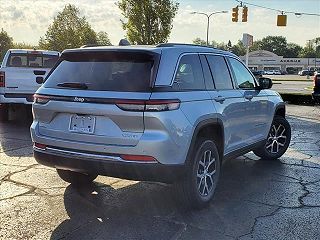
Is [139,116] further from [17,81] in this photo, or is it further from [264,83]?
[17,81]

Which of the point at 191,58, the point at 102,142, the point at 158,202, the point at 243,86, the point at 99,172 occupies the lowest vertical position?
the point at 158,202

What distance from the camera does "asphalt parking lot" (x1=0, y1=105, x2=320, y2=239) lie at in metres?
4.23

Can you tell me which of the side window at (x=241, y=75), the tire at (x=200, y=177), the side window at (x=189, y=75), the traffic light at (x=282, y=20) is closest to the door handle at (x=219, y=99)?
the side window at (x=189, y=75)

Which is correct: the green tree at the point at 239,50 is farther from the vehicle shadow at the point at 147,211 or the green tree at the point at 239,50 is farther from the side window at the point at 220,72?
the vehicle shadow at the point at 147,211

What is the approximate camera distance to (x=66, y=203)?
501 cm

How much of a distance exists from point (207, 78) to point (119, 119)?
148 cm

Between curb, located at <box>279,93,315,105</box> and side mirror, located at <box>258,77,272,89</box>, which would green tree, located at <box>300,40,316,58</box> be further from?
side mirror, located at <box>258,77,272,89</box>

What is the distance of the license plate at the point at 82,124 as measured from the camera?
4.41 m

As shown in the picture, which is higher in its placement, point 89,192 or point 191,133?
point 191,133

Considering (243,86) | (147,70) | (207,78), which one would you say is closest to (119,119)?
(147,70)

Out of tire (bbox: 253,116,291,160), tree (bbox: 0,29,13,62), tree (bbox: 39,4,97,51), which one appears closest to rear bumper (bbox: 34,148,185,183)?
tire (bbox: 253,116,291,160)

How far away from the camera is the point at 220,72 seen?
5625mm

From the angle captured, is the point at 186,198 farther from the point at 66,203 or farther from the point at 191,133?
the point at 66,203

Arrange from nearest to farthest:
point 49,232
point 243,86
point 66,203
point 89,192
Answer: point 49,232 → point 66,203 → point 89,192 → point 243,86
